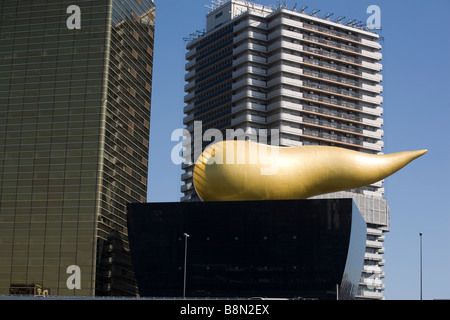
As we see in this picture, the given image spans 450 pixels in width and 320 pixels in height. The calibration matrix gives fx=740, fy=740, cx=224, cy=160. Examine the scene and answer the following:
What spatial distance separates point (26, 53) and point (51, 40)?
13.5ft

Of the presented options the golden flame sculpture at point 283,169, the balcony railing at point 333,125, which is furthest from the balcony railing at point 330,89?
the golden flame sculpture at point 283,169

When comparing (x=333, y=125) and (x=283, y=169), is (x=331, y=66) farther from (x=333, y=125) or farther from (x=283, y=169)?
(x=283, y=169)

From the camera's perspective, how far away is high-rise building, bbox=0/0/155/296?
9394 cm

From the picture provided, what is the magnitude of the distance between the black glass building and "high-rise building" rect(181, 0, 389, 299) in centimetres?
7226

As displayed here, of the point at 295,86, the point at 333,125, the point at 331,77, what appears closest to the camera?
the point at 295,86

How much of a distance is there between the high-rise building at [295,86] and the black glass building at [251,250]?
72.3 m

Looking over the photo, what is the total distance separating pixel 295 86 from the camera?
140000 millimetres

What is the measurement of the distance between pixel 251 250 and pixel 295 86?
81.8m

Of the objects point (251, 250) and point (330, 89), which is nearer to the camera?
point (251, 250)

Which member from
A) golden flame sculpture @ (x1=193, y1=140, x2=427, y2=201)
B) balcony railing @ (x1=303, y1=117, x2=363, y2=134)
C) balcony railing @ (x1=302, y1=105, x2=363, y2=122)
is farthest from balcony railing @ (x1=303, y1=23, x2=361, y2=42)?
golden flame sculpture @ (x1=193, y1=140, x2=427, y2=201)

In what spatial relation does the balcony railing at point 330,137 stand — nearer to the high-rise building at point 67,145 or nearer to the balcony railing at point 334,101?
the balcony railing at point 334,101

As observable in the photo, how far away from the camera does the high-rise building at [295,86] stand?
5477 inches

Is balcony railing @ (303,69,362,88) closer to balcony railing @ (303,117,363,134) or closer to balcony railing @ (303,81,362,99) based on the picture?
balcony railing @ (303,81,362,99)

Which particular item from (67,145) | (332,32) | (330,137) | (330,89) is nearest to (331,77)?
(330,89)
